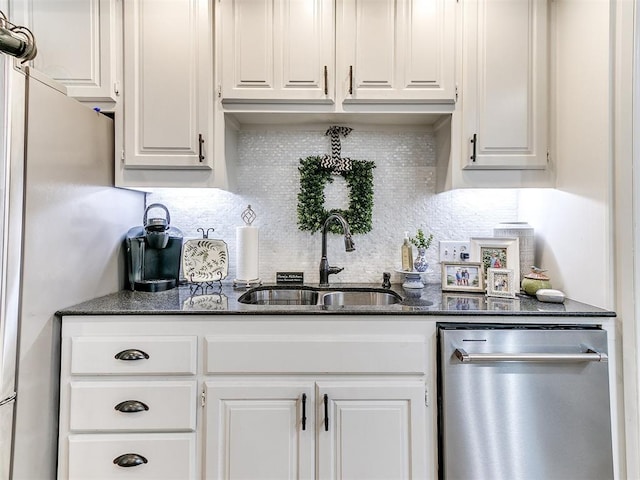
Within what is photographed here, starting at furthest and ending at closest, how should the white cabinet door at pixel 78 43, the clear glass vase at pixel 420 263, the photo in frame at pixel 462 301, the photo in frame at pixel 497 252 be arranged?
the clear glass vase at pixel 420 263, the photo in frame at pixel 497 252, the white cabinet door at pixel 78 43, the photo in frame at pixel 462 301

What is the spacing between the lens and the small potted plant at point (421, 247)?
5.82 feet

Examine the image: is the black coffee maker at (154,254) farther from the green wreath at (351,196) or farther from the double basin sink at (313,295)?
the green wreath at (351,196)

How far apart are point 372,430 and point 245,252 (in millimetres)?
1007

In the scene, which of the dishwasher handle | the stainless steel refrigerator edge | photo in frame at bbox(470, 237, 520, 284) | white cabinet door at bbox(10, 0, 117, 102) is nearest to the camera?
A: the stainless steel refrigerator edge

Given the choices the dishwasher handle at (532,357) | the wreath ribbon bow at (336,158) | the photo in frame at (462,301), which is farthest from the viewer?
the wreath ribbon bow at (336,158)

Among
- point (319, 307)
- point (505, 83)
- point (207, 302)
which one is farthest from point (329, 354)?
point (505, 83)

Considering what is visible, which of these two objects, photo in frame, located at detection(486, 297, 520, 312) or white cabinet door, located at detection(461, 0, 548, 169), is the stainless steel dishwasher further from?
white cabinet door, located at detection(461, 0, 548, 169)

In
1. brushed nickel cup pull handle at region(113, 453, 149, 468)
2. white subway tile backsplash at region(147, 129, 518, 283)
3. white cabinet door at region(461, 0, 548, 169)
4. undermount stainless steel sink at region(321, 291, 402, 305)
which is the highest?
white cabinet door at region(461, 0, 548, 169)

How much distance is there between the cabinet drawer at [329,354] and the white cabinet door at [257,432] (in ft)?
0.30

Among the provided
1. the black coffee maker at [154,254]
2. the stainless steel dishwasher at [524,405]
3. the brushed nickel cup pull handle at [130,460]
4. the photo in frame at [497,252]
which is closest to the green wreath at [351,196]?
the photo in frame at [497,252]

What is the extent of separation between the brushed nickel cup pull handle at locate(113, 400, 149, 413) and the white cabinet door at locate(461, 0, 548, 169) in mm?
1669

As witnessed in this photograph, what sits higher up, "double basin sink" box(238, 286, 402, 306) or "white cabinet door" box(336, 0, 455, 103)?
"white cabinet door" box(336, 0, 455, 103)

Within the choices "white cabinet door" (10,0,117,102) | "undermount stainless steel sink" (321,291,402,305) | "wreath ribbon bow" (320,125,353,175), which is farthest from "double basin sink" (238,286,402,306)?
"white cabinet door" (10,0,117,102)

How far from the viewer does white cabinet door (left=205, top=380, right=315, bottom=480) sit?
49.3 inches
